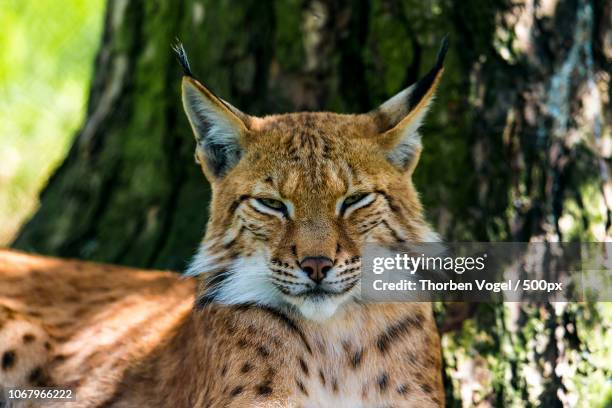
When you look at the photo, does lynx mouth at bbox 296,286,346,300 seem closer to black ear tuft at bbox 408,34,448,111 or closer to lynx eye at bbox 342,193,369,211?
lynx eye at bbox 342,193,369,211

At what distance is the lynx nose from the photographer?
4.73 meters

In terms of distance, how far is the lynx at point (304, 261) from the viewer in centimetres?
491

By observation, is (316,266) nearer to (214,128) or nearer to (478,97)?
(214,128)


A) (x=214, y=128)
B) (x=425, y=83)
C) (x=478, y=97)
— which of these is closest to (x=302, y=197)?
(x=214, y=128)

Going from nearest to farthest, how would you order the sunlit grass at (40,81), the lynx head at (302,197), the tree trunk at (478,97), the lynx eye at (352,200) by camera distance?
1. the lynx head at (302,197)
2. the lynx eye at (352,200)
3. the tree trunk at (478,97)
4. the sunlit grass at (40,81)

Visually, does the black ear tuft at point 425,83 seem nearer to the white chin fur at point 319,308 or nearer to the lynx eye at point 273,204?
the lynx eye at point 273,204

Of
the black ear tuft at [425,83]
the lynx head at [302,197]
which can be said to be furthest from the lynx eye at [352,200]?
the black ear tuft at [425,83]

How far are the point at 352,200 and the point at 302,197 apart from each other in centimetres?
26

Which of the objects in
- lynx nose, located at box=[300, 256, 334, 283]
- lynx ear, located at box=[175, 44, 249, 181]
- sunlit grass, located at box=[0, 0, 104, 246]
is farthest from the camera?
sunlit grass, located at box=[0, 0, 104, 246]

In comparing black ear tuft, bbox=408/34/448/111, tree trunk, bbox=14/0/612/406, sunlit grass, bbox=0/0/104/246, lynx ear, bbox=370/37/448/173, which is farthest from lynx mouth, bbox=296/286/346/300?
sunlit grass, bbox=0/0/104/246

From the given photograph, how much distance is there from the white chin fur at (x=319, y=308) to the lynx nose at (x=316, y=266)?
149mm

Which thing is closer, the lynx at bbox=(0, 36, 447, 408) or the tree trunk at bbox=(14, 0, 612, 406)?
the lynx at bbox=(0, 36, 447, 408)

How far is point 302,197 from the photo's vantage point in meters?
4.94

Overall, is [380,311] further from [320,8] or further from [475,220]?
[320,8]
